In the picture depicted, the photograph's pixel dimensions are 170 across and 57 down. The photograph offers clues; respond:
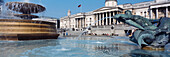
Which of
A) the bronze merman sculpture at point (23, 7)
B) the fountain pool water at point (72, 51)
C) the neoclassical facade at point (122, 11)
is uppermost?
the neoclassical facade at point (122, 11)

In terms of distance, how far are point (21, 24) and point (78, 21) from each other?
58149mm

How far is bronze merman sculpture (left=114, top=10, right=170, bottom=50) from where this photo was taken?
766 centimetres

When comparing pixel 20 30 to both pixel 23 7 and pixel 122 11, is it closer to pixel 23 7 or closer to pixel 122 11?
pixel 23 7

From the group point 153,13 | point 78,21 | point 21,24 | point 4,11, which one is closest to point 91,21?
point 78,21

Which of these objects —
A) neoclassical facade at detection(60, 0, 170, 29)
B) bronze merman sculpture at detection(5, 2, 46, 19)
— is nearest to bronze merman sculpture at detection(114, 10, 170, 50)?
bronze merman sculpture at detection(5, 2, 46, 19)

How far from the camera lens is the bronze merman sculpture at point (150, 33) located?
766 cm

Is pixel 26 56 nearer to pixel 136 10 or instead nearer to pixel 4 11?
pixel 4 11

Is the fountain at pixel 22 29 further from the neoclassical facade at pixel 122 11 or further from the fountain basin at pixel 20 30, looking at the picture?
the neoclassical facade at pixel 122 11

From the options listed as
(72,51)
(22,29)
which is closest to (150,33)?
(72,51)

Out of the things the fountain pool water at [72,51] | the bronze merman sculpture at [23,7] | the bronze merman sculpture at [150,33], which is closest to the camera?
the fountain pool water at [72,51]

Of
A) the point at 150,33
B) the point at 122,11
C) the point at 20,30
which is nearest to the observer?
the point at 150,33

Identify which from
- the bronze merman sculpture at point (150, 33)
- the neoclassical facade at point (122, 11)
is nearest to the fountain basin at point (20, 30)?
the bronze merman sculpture at point (150, 33)

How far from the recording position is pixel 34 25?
13.3 m

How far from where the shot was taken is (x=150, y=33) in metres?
7.96
